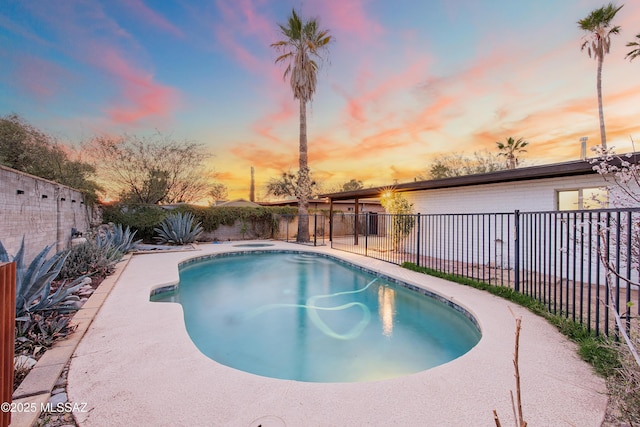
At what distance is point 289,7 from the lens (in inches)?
503

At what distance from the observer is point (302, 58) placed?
1351 centimetres

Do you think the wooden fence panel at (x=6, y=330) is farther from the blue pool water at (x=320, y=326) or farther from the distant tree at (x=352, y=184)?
the distant tree at (x=352, y=184)

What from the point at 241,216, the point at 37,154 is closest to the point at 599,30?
the point at 241,216

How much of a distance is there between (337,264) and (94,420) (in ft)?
27.1

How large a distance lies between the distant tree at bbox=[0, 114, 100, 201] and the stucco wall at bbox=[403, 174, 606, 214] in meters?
13.1

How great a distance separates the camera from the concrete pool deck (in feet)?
6.41

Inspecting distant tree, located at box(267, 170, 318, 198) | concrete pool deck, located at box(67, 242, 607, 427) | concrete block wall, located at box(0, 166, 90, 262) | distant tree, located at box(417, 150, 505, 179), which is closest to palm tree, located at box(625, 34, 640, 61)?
distant tree, located at box(417, 150, 505, 179)

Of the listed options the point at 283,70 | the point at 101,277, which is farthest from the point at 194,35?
the point at 101,277

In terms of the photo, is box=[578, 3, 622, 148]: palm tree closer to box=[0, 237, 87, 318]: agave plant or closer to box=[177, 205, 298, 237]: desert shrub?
box=[177, 205, 298, 237]: desert shrub

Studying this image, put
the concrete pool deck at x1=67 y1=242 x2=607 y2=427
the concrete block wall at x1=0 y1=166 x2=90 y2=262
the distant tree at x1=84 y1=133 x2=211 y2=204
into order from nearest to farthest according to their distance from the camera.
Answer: the concrete pool deck at x1=67 y1=242 x2=607 y2=427 < the concrete block wall at x1=0 y1=166 x2=90 y2=262 < the distant tree at x1=84 y1=133 x2=211 y2=204

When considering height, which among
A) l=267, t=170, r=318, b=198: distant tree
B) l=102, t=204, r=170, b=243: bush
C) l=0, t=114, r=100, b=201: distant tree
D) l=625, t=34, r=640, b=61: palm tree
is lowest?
A: l=102, t=204, r=170, b=243: bush

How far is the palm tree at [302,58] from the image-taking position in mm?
13398

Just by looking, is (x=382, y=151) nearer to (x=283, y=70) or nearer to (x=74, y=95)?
(x=283, y=70)

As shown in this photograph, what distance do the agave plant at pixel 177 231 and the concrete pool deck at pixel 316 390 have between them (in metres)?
9.98
